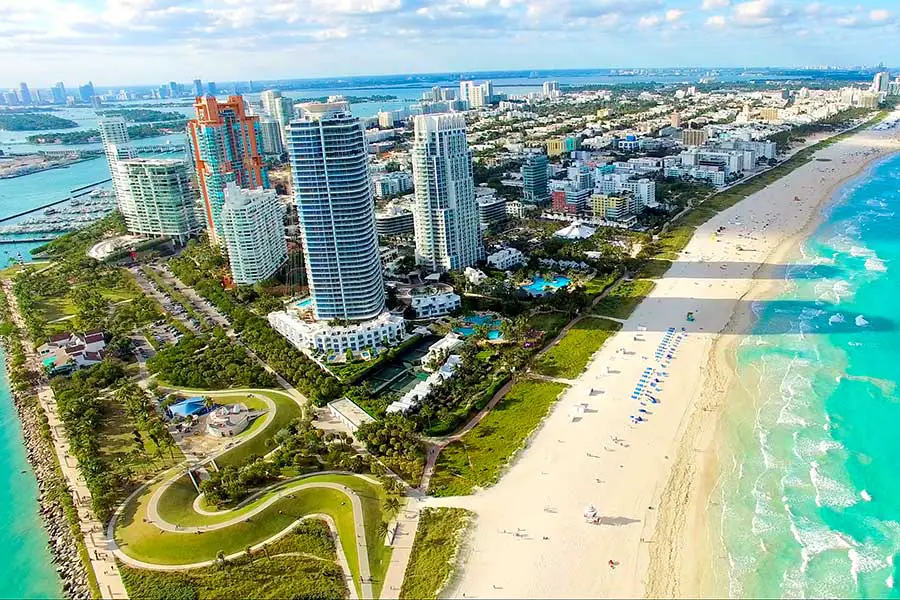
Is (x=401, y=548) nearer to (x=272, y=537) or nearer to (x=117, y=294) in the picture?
(x=272, y=537)

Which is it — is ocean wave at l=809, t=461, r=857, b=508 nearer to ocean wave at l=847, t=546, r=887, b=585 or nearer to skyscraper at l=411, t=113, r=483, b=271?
ocean wave at l=847, t=546, r=887, b=585

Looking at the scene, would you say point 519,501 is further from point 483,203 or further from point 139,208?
point 139,208

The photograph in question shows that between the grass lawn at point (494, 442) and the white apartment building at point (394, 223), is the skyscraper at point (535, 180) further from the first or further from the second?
the grass lawn at point (494, 442)

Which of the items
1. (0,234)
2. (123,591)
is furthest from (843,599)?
(0,234)

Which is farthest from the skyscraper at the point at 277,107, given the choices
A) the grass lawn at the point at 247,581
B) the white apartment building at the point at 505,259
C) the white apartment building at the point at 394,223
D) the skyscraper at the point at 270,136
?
the grass lawn at the point at 247,581

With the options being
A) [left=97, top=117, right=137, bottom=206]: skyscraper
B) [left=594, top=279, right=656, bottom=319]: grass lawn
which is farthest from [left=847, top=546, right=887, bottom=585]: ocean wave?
[left=97, top=117, right=137, bottom=206]: skyscraper

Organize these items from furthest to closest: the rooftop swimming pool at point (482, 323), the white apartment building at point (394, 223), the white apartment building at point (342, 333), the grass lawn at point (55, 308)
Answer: the white apartment building at point (394, 223)
the grass lawn at point (55, 308)
the rooftop swimming pool at point (482, 323)
the white apartment building at point (342, 333)
